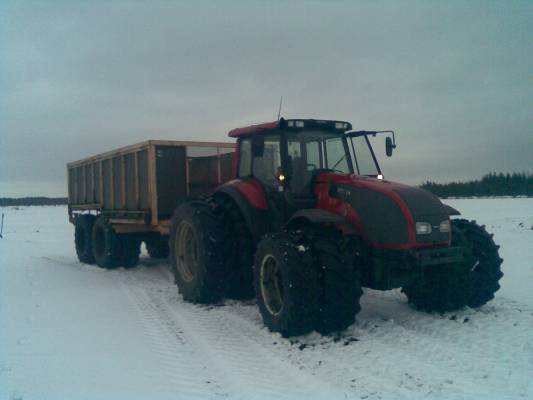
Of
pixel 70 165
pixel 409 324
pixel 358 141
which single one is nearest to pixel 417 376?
pixel 409 324

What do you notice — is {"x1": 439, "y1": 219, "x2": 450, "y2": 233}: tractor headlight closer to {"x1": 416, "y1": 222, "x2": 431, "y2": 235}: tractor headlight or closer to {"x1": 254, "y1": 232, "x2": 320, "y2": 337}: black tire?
{"x1": 416, "y1": 222, "x2": 431, "y2": 235}: tractor headlight

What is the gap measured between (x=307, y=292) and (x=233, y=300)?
2.63m

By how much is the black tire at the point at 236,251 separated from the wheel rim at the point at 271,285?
3.59 feet

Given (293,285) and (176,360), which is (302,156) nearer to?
(293,285)

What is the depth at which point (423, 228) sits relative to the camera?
583cm

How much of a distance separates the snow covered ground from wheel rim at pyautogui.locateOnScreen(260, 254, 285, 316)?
370mm

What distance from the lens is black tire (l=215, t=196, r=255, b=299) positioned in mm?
7363

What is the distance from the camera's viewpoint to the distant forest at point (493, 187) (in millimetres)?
51062

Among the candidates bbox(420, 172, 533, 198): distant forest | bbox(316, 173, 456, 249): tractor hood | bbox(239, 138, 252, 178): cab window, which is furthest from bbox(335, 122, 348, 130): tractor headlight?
bbox(420, 172, 533, 198): distant forest

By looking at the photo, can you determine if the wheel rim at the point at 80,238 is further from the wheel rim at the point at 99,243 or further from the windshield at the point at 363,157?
the windshield at the point at 363,157

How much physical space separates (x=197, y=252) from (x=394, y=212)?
3.23m

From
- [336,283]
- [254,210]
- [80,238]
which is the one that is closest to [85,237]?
[80,238]

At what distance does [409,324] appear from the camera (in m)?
6.29

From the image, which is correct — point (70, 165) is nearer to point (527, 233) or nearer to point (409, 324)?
point (409, 324)
